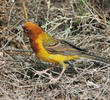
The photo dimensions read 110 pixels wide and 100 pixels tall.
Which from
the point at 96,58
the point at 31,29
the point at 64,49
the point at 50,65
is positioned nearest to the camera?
the point at 31,29

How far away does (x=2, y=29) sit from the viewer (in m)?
7.26

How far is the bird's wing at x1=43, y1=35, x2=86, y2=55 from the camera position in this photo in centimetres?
581

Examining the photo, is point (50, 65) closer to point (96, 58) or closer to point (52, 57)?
point (52, 57)

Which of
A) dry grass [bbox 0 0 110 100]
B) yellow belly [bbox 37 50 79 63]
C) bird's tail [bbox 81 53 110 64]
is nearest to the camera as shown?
dry grass [bbox 0 0 110 100]

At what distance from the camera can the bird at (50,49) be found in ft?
18.5

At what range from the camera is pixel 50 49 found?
228 inches

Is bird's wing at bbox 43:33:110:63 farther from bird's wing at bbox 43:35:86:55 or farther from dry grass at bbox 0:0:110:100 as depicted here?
A: dry grass at bbox 0:0:110:100

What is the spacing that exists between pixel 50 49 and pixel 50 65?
2.44 feet

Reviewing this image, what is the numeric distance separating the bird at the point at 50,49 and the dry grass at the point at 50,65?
271mm

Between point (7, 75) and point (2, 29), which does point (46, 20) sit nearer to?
point (2, 29)

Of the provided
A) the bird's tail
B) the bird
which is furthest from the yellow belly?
the bird's tail

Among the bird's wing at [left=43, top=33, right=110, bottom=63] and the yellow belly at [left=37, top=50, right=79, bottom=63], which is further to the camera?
the bird's wing at [left=43, top=33, right=110, bottom=63]

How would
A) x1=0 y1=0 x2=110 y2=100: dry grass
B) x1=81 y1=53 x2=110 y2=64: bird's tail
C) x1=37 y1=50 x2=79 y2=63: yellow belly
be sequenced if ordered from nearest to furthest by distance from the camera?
x1=0 y1=0 x2=110 y2=100: dry grass, x1=37 y1=50 x2=79 y2=63: yellow belly, x1=81 y1=53 x2=110 y2=64: bird's tail

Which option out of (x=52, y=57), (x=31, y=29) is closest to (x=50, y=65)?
(x=52, y=57)
